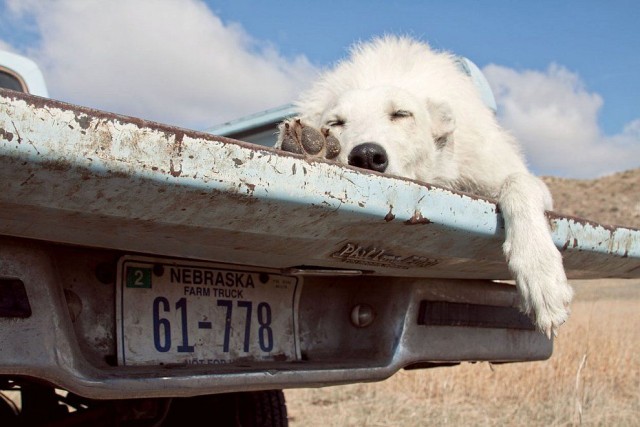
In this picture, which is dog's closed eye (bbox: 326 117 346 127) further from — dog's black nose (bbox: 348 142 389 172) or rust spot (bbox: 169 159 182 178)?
rust spot (bbox: 169 159 182 178)

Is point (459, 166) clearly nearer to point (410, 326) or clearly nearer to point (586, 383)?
point (410, 326)

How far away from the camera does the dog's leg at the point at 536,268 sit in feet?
8.41

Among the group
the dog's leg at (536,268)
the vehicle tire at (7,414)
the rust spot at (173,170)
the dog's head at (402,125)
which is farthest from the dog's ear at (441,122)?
the rust spot at (173,170)

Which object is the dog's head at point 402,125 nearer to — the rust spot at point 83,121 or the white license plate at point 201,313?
the white license plate at point 201,313

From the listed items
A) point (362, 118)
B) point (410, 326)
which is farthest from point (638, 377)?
point (410, 326)

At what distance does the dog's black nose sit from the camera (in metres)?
3.36

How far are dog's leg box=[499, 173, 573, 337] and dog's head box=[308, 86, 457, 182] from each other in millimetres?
1067

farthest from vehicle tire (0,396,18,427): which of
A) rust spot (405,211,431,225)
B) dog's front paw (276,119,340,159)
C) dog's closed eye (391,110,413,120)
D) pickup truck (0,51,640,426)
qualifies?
dog's closed eye (391,110,413,120)

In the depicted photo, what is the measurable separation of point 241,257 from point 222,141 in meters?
0.58

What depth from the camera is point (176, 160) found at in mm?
1759

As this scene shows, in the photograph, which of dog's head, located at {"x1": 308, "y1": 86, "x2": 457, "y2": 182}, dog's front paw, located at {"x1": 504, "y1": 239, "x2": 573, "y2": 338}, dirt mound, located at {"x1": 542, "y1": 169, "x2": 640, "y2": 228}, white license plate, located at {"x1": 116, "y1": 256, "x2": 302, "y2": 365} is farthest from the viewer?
dirt mound, located at {"x1": 542, "y1": 169, "x2": 640, "y2": 228}

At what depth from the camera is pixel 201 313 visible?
2.47m

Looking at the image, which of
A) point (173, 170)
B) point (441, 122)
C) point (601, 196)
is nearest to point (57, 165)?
point (173, 170)

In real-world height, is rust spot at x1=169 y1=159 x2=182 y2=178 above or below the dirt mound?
below
